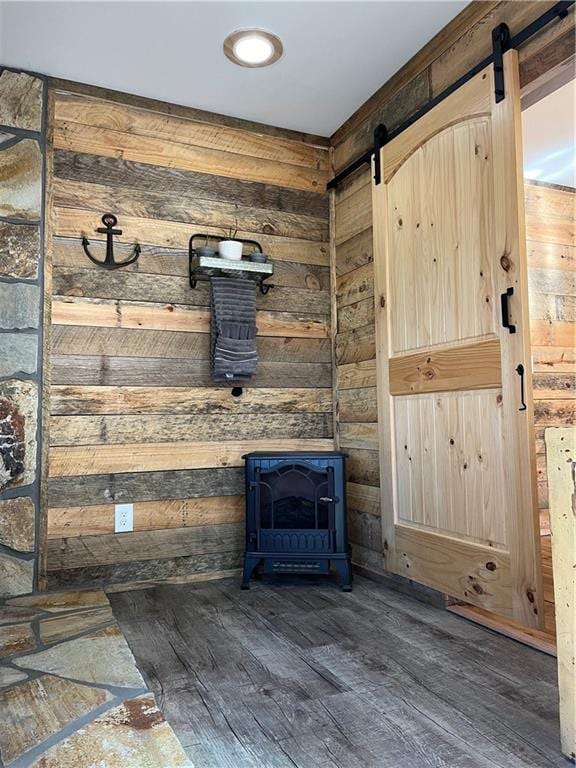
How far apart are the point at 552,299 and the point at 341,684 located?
3109mm

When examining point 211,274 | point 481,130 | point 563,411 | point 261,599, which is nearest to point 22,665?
point 261,599

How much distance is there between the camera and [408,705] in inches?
58.8

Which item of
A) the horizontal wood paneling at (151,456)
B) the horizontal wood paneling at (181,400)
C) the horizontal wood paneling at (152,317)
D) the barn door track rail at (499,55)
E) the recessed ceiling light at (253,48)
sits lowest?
the horizontal wood paneling at (151,456)

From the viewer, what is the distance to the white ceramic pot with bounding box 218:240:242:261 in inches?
108

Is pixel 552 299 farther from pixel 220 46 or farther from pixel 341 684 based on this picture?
pixel 341 684

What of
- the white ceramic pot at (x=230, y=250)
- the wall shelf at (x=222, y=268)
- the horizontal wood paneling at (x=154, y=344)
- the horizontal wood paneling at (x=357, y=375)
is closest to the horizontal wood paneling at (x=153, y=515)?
the horizontal wood paneling at (x=154, y=344)

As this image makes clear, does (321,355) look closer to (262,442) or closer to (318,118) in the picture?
(262,442)

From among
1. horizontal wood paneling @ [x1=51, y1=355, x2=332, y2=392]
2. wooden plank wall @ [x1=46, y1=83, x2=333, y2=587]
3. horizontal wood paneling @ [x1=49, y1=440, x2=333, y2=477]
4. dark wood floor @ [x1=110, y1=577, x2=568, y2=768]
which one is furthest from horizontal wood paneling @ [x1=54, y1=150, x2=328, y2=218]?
dark wood floor @ [x1=110, y1=577, x2=568, y2=768]

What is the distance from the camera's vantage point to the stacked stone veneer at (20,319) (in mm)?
2387

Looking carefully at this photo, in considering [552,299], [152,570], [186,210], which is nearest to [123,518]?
[152,570]

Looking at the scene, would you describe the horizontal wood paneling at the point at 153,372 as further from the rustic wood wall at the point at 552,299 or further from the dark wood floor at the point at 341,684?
the rustic wood wall at the point at 552,299

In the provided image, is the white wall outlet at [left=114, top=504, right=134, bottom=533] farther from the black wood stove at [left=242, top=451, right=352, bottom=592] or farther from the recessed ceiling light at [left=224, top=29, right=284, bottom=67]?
the recessed ceiling light at [left=224, top=29, right=284, bottom=67]

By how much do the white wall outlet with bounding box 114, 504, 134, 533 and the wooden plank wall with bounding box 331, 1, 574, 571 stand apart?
1089 mm

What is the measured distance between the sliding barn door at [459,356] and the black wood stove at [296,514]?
0.73ft
